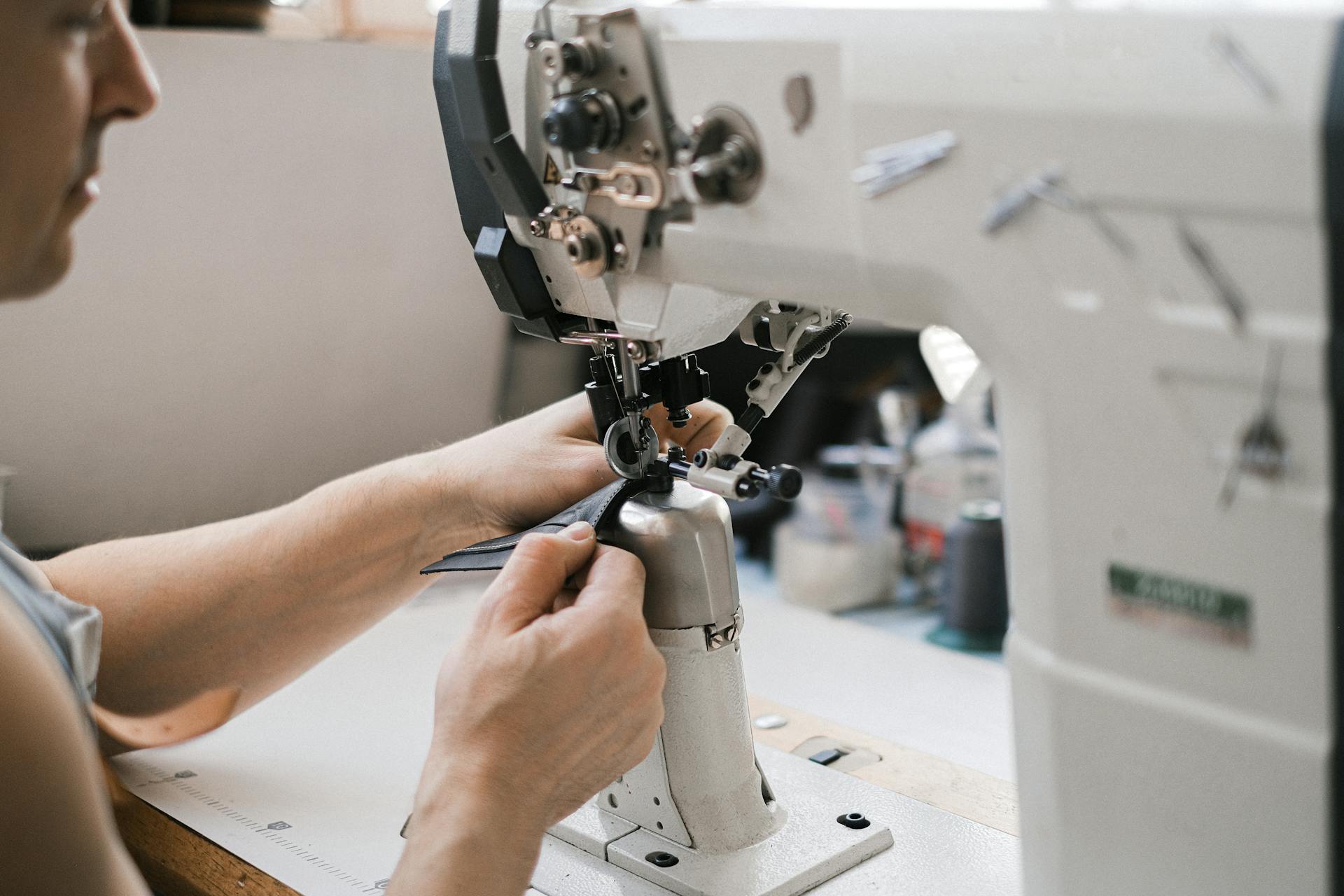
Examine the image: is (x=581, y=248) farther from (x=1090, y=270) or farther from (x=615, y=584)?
(x=1090, y=270)

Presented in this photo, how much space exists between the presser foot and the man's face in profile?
2.00 ft

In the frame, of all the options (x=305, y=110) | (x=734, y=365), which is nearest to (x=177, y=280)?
(x=305, y=110)

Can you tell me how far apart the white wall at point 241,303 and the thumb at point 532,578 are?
4.45ft

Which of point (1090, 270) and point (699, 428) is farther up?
point (1090, 270)

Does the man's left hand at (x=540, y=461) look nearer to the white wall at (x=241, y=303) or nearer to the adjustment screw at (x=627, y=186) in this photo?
the adjustment screw at (x=627, y=186)

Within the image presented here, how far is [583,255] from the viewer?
3.02 feet

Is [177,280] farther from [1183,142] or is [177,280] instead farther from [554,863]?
[1183,142]

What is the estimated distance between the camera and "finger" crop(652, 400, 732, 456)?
1.25 m

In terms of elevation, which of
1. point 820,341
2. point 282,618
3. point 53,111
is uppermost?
point 53,111

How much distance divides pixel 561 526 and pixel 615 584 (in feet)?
0.36

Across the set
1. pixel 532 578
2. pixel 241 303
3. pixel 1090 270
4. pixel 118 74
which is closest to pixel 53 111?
pixel 118 74

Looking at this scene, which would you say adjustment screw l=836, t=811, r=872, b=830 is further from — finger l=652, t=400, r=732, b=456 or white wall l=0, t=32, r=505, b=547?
white wall l=0, t=32, r=505, b=547

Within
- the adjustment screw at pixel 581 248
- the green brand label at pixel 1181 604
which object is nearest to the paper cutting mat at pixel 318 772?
the adjustment screw at pixel 581 248

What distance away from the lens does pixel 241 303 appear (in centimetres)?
219
